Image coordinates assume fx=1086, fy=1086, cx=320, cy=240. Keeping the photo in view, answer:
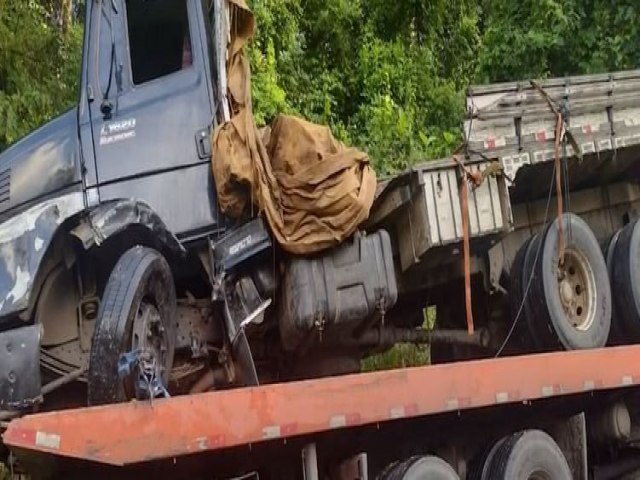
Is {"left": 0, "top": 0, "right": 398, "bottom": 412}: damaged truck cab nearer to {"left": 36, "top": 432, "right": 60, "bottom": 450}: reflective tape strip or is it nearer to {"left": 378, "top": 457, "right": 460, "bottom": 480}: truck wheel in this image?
{"left": 378, "top": 457, "right": 460, "bottom": 480}: truck wheel

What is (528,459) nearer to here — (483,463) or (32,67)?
(483,463)

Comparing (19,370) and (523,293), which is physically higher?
(523,293)

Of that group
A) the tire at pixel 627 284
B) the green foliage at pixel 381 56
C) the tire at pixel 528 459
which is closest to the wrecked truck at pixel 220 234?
the tire at pixel 627 284

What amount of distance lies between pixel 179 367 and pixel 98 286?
61cm

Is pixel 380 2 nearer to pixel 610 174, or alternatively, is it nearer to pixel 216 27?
pixel 610 174

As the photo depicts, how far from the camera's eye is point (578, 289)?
7266 mm

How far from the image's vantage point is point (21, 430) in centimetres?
391

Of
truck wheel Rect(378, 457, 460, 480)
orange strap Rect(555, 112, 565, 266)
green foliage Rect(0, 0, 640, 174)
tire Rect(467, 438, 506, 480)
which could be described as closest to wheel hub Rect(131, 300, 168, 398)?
truck wheel Rect(378, 457, 460, 480)

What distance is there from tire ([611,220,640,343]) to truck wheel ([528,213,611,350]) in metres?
0.18

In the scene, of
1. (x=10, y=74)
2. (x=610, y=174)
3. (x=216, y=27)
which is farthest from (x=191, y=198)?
(x=10, y=74)

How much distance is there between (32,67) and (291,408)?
301 inches

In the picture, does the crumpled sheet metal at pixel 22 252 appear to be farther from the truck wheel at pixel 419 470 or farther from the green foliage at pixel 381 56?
the green foliage at pixel 381 56

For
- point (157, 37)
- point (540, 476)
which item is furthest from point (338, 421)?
point (157, 37)

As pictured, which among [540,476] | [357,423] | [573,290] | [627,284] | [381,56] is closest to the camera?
[357,423]
